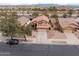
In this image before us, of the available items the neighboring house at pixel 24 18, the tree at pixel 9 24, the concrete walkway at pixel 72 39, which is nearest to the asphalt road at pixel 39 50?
the concrete walkway at pixel 72 39

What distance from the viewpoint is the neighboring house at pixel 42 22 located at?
1978mm

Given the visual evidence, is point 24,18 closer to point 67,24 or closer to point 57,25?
point 57,25

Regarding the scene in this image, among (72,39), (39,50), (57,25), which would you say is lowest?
(39,50)

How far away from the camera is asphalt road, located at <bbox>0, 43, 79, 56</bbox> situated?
6.74ft

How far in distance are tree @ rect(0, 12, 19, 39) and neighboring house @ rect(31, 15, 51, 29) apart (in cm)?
25

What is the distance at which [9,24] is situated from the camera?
193cm

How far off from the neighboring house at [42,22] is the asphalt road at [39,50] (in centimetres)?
26

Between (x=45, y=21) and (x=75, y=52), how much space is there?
60cm

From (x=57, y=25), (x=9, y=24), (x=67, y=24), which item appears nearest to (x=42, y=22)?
(x=57, y=25)

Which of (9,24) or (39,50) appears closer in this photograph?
(9,24)

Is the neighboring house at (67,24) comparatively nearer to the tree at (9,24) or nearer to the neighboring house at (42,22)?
the neighboring house at (42,22)

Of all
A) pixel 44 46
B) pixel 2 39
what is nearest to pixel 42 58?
pixel 44 46

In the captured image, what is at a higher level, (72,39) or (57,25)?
(57,25)

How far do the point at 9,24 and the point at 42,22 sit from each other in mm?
433
